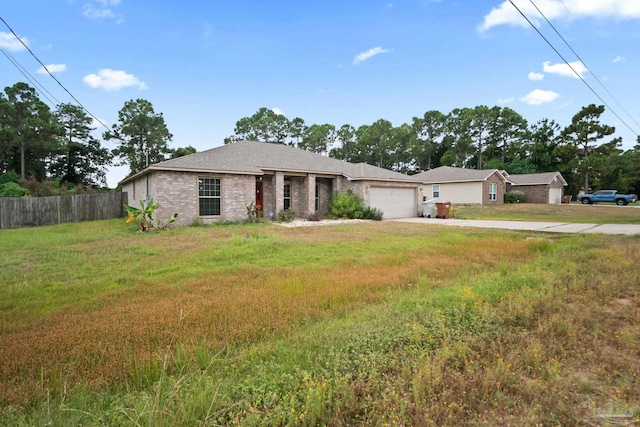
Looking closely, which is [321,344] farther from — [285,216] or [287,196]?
[287,196]

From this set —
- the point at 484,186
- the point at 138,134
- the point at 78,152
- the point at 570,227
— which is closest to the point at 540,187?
the point at 484,186

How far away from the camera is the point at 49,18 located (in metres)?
9.65

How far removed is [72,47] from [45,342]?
43.9 feet

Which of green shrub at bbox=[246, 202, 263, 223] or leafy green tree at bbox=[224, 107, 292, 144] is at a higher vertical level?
leafy green tree at bbox=[224, 107, 292, 144]

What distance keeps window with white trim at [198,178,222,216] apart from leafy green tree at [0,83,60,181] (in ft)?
85.4

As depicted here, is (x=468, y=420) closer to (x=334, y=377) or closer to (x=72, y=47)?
(x=334, y=377)

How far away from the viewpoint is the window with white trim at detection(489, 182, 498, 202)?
3015 centimetres

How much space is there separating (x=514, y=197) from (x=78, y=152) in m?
52.7

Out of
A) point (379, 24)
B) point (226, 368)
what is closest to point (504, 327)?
point (226, 368)

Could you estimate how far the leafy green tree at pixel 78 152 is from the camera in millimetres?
36812

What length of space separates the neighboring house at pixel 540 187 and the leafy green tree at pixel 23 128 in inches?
1883

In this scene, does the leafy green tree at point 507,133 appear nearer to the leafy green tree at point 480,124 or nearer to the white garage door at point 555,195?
the leafy green tree at point 480,124

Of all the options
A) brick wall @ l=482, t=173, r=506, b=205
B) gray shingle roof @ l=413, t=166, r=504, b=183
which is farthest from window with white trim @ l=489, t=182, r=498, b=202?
gray shingle roof @ l=413, t=166, r=504, b=183

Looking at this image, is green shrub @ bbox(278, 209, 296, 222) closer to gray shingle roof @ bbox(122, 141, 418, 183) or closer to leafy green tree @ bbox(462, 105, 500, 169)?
gray shingle roof @ bbox(122, 141, 418, 183)
